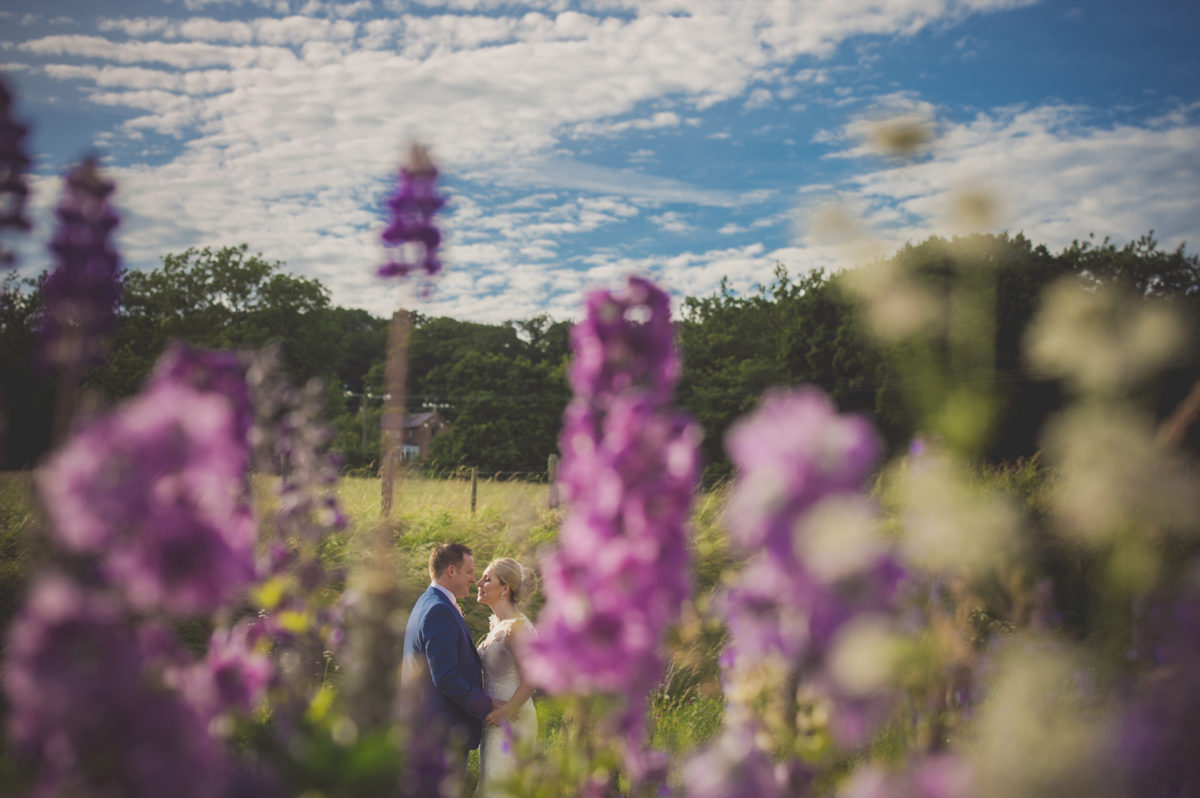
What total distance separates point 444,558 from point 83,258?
4.14 metres

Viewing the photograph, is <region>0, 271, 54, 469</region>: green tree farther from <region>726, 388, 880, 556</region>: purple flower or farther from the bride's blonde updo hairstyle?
<region>726, 388, 880, 556</region>: purple flower

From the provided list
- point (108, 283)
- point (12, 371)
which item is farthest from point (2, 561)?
point (108, 283)

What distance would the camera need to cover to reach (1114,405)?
221 cm

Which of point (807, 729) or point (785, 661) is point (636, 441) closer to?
point (785, 661)

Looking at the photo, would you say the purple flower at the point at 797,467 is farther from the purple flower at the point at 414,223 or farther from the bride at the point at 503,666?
the bride at the point at 503,666

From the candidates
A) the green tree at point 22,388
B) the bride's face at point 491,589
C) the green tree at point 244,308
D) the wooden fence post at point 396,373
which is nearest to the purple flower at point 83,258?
the wooden fence post at point 396,373

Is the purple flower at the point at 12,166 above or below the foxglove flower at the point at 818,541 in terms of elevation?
above

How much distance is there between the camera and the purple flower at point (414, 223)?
93.4 inches

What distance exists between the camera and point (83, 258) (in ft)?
7.04

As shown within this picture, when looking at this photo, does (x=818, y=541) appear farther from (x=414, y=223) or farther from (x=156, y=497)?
(x=414, y=223)

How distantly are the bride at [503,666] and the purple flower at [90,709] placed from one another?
3.81 meters

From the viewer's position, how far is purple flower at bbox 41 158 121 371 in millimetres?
2129

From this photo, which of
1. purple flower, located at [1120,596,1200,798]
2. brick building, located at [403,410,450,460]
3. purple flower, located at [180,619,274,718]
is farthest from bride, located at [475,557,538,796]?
purple flower, located at [1120,596,1200,798]

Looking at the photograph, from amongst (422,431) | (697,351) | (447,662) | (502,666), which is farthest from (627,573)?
(697,351)
